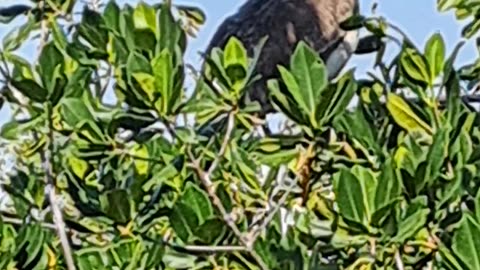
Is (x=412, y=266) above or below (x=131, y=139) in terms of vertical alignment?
below

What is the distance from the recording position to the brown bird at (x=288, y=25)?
18.1 ft

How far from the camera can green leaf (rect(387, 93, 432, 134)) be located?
1697mm

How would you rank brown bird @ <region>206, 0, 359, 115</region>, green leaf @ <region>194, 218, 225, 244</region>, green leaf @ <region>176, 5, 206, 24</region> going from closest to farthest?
green leaf @ <region>194, 218, 225, 244</region> < green leaf @ <region>176, 5, 206, 24</region> < brown bird @ <region>206, 0, 359, 115</region>

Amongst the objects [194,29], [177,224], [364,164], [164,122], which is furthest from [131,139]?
[194,29]

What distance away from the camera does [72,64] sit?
1857mm

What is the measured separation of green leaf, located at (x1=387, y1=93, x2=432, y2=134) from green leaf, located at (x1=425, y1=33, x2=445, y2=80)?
0.06 m

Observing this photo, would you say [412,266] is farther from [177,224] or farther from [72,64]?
[72,64]

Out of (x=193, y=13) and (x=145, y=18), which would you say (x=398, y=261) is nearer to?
(x=145, y=18)

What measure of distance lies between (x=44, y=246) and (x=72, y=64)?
316 millimetres

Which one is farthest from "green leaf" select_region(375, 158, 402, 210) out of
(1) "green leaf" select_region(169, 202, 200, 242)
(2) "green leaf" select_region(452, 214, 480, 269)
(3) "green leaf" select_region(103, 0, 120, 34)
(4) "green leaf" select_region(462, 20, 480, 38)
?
(4) "green leaf" select_region(462, 20, 480, 38)

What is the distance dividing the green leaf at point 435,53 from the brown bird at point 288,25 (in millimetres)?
3571

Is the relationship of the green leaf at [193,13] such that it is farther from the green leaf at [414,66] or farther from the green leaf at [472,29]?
the green leaf at [414,66]

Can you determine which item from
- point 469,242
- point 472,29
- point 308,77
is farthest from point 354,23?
point 469,242

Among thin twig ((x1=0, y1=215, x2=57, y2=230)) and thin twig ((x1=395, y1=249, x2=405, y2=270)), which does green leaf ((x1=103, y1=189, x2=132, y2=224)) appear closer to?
thin twig ((x1=0, y1=215, x2=57, y2=230))
